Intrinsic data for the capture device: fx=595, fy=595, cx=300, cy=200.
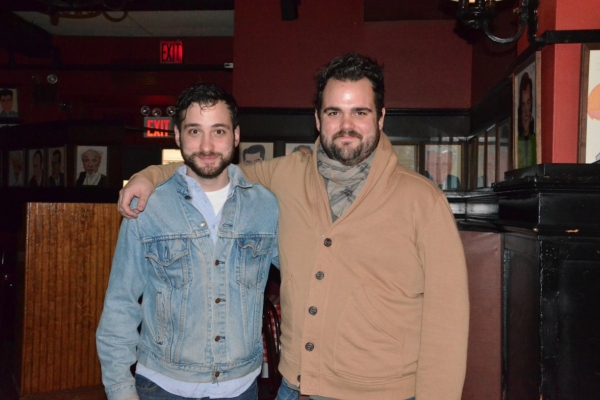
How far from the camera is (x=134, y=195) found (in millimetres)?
1850

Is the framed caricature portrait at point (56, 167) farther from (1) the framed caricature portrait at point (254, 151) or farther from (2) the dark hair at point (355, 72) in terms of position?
(2) the dark hair at point (355, 72)

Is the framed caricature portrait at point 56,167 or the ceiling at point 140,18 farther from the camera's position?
the framed caricature portrait at point 56,167

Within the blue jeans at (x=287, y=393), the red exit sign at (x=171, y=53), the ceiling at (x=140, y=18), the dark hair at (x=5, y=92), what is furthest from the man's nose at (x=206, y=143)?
the dark hair at (x=5, y=92)

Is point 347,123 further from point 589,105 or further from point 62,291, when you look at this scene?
point 62,291

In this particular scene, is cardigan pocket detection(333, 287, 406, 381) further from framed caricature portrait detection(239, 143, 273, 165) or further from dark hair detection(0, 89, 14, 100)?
dark hair detection(0, 89, 14, 100)

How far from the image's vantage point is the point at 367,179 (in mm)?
1827

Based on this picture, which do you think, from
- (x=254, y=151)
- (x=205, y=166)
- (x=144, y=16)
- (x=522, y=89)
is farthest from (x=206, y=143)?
(x=144, y=16)

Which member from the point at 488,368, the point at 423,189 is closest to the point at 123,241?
the point at 423,189

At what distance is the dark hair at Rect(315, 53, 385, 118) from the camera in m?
1.85

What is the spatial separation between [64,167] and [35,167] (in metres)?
0.91

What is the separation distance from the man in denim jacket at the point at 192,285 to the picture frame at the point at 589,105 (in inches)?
61.7

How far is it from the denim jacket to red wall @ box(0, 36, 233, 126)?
32.5ft

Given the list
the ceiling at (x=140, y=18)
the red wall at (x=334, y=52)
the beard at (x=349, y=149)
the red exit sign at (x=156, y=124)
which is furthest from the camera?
the red exit sign at (x=156, y=124)

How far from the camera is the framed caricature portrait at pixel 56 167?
31.2ft
